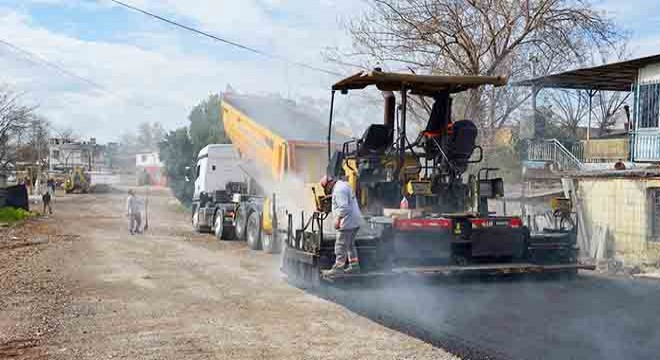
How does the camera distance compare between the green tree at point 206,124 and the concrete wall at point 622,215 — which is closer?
the concrete wall at point 622,215

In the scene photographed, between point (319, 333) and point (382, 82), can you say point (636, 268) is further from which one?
point (319, 333)

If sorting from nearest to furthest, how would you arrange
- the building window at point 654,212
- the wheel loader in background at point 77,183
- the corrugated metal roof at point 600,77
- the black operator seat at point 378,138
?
1. the black operator seat at point 378,138
2. the building window at point 654,212
3. the corrugated metal roof at point 600,77
4. the wheel loader in background at point 77,183

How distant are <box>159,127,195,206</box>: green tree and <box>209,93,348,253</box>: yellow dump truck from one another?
1389 cm

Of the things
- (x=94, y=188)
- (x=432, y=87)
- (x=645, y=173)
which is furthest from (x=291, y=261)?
(x=94, y=188)

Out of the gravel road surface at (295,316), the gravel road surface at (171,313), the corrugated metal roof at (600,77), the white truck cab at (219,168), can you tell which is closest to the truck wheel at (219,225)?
the white truck cab at (219,168)

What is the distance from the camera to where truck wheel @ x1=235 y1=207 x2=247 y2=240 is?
17219 mm

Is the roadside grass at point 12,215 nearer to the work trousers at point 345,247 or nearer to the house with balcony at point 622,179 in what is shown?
the house with balcony at point 622,179

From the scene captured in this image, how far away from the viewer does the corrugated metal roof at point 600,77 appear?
1820 centimetres

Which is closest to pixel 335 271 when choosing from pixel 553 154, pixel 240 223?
pixel 240 223

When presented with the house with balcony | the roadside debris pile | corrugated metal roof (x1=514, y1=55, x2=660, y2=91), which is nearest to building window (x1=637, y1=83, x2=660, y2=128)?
the house with balcony

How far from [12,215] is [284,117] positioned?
44.2 ft

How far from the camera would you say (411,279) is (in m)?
8.83

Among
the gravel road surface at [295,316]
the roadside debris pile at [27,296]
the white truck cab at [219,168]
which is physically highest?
the white truck cab at [219,168]

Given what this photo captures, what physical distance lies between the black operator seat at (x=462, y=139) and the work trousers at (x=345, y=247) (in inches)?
79.4
